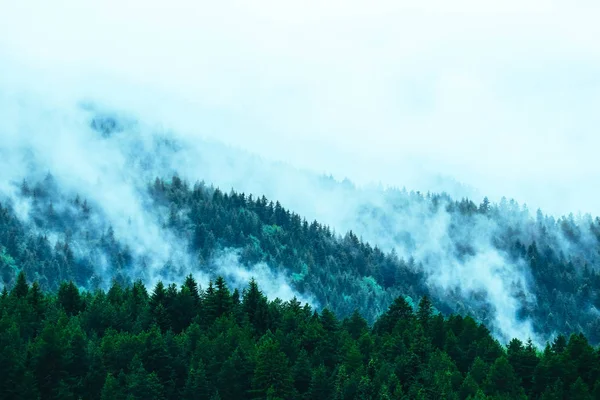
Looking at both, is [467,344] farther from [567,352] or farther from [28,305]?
[28,305]

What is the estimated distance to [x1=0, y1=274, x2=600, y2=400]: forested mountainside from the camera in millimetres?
105625

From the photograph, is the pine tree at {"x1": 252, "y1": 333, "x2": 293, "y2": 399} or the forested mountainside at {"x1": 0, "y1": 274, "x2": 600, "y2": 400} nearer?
the forested mountainside at {"x1": 0, "y1": 274, "x2": 600, "y2": 400}

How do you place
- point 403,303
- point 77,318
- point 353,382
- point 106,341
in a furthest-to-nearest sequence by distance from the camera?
point 403,303, point 77,318, point 106,341, point 353,382

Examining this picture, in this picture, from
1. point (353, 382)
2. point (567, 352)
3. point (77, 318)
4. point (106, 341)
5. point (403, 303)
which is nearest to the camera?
point (353, 382)

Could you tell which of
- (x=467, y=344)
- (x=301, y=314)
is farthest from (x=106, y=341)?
→ (x=467, y=344)

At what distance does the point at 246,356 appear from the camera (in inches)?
4441

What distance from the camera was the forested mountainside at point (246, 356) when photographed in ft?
347

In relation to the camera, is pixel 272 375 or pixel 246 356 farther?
pixel 246 356

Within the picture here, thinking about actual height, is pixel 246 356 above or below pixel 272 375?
above

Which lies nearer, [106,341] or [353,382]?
[353,382]

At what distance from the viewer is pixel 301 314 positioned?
141875mm

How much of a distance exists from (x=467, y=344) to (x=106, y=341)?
47480 millimetres

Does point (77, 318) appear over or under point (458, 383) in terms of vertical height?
over

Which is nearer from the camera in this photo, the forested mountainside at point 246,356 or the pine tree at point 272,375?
the forested mountainside at point 246,356
